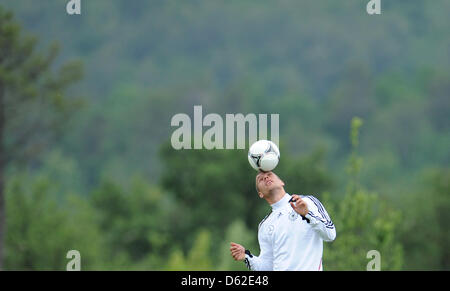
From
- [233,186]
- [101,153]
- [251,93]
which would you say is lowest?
[233,186]

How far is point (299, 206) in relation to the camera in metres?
9.05

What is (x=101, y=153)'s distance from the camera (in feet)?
508

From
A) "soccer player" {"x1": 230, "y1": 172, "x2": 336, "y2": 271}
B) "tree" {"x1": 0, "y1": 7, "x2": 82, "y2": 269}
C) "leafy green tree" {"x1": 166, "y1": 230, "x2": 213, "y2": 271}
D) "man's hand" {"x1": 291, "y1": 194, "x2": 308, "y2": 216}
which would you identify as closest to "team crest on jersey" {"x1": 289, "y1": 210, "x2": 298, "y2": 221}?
"soccer player" {"x1": 230, "y1": 172, "x2": 336, "y2": 271}

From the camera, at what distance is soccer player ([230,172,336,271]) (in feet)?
30.2

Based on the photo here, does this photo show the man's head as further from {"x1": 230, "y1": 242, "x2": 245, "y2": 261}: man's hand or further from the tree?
the tree

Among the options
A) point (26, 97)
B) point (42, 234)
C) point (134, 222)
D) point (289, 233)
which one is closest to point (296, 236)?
point (289, 233)

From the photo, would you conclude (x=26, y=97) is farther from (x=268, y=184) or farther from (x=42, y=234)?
(x=268, y=184)

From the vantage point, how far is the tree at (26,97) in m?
49.7

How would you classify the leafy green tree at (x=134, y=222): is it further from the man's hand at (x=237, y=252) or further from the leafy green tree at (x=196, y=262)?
the man's hand at (x=237, y=252)

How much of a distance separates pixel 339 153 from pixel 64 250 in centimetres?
10914

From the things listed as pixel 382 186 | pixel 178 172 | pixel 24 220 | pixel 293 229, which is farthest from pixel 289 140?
pixel 293 229

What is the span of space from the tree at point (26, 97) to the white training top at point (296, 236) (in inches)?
1496

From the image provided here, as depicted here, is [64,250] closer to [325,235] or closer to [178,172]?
[178,172]

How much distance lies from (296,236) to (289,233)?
0.26 ft
